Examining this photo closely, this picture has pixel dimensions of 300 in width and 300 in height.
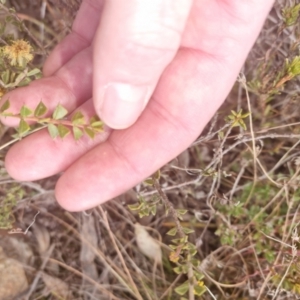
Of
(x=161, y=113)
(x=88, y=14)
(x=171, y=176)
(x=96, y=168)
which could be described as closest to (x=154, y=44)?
(x=161, y=113)

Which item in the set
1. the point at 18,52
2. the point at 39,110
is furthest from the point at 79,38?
the point at 39,110

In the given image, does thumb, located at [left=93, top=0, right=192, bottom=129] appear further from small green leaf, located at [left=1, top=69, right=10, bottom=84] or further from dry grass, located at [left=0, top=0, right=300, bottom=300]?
dry grass, located at [left=0, top=0, right=300, bottom=300]

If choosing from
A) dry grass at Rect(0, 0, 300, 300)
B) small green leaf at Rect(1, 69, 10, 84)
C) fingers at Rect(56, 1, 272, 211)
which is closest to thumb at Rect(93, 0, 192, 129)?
fingers at Rect(56, 1, 272, 211)

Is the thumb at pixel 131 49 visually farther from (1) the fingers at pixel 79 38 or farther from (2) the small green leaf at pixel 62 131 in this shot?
(1) the fingers at pixel 79 38

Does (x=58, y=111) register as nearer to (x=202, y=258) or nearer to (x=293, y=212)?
(x=202, y=258)

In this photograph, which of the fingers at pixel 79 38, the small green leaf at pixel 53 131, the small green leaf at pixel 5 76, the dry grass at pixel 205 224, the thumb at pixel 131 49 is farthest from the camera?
the dry grass at pixel 205 224

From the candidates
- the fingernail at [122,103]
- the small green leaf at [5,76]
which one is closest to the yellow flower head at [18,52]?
the small green leaf at [5,76]
